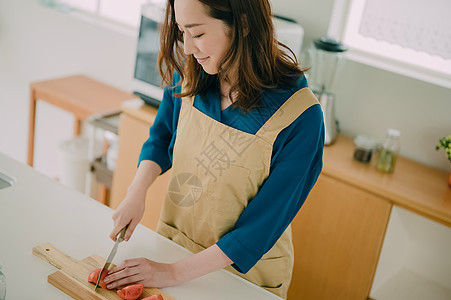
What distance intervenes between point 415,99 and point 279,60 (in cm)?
111

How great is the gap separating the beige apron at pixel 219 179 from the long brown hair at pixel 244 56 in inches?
2.2

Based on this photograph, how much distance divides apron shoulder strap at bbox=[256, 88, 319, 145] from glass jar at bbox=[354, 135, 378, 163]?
0.89 meters

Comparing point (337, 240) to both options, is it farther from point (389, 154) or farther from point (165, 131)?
point (165, 131)

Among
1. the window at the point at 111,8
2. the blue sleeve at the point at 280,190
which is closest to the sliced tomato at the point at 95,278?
the blue sleeve at the point at 280,190

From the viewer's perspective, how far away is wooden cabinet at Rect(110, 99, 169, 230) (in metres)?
2.25

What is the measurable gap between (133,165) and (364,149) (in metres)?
1.01

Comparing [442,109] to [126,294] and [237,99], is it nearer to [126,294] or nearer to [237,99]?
[237,99]

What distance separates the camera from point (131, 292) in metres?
1.04

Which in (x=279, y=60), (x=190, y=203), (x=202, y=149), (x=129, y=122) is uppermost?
(x=279, y=60)

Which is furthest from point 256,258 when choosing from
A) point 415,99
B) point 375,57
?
point 375,57

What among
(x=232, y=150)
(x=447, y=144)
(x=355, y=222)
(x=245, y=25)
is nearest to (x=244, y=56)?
(x=245, y=25)

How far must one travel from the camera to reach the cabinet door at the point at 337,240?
1.87 metres

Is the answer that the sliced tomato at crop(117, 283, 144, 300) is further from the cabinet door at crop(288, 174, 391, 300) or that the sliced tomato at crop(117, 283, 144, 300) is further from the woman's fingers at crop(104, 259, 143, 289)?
the cabinet door at crop(288, 174, 391, 300)

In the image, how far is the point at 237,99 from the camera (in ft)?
3.98
